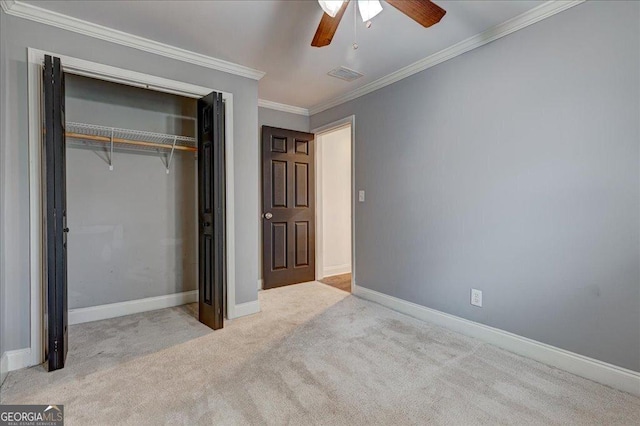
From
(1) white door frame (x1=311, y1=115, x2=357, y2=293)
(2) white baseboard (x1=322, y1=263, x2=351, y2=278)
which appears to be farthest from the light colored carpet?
(2) white baseboard (x1=322, y1=263, x2=351, y2=278)

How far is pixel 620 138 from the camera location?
1862 mm

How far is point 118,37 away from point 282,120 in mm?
2101

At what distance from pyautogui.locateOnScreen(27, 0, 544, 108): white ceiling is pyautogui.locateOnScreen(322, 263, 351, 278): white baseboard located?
277cm

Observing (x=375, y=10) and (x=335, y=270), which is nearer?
(x=375, y=10)

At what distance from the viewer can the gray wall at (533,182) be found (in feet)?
6.14

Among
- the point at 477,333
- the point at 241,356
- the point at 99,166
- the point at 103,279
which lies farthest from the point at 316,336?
the point at 99,166

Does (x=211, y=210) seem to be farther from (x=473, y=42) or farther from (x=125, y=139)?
(x=473, y=42)

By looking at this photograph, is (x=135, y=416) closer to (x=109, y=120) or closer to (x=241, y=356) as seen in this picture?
(x=241, y=356)

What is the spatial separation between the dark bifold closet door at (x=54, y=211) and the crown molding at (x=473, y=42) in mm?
2736

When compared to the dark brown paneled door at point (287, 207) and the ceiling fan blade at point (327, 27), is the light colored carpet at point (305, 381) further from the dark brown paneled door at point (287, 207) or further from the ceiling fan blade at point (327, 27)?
A: the ceiling fan blade at point (327, 27)

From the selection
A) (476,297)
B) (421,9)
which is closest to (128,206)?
(421,9)

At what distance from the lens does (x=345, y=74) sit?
3217mm

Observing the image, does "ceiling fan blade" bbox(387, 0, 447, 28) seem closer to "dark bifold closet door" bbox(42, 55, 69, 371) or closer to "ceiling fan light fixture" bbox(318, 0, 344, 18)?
"ceiling fan light fixture" bbox(318, 0, 344, 18)

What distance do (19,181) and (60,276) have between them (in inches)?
28.7
